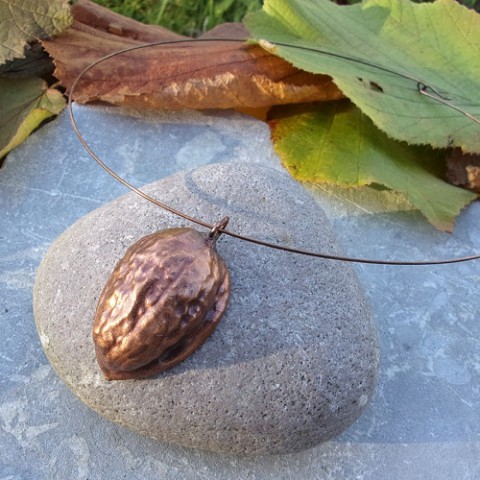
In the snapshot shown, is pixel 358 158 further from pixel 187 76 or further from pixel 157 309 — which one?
pixel 157 309

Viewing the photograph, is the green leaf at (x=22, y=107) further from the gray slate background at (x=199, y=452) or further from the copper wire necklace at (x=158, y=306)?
the copper wire necklace at (x=158, y=306)

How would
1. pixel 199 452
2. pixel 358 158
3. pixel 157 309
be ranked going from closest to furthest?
pixel 157 309, pixel 199 452, pixel 358 158

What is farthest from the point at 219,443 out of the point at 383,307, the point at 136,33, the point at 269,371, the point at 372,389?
the point at 136,33

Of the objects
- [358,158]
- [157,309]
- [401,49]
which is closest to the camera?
[157,309]

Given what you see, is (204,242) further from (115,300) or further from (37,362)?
(37,362)

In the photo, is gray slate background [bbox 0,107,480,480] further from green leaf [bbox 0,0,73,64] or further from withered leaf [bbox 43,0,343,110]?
green leaf [bbox 0,0,73,64]

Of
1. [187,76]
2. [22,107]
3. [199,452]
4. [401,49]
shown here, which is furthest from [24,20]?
[199,452]

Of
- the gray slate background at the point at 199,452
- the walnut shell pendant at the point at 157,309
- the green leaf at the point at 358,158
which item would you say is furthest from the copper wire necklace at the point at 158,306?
the green leaf at the point at 358,158
